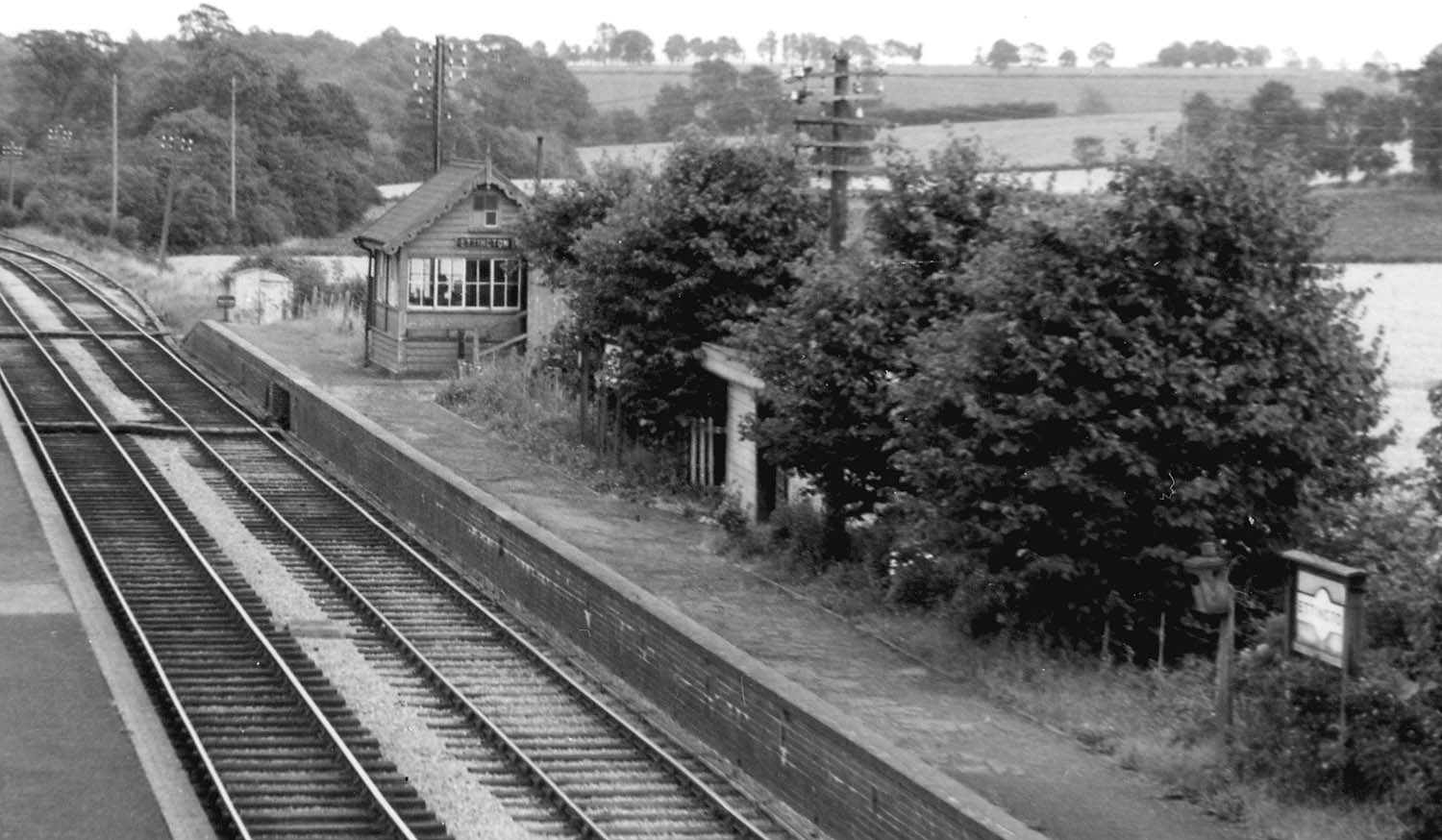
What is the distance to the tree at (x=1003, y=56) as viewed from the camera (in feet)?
265

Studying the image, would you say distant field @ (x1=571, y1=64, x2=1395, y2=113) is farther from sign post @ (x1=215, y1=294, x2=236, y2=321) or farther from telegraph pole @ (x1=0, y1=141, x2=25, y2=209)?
telegraph pole @ (x1=0, y1=141, x2=25, y2=209)

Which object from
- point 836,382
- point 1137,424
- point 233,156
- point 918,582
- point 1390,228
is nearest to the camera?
point 1137,424

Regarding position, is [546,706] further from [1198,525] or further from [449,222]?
[449,222]

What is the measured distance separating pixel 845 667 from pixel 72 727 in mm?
6302

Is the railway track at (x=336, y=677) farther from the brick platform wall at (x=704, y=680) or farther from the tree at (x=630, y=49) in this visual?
the tree at (x=630, y=49)

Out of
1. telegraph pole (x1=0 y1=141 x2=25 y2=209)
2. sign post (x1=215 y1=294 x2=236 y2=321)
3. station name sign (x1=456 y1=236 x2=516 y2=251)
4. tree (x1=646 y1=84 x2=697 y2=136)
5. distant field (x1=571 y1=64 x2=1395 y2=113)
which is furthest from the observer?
tree (x1=646 y1=84 x2=697 y2=136)

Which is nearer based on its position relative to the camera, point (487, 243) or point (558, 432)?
point (558, 432)

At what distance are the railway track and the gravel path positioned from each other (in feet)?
0.08

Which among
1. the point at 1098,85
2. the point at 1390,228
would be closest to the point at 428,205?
the point at 1390,228

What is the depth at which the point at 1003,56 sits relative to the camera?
81.3 m

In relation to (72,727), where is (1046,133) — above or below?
above

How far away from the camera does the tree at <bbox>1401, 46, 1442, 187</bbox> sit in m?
24.3

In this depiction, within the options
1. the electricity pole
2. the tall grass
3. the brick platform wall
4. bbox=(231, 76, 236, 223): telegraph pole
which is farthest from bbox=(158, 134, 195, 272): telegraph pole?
the electricity pole

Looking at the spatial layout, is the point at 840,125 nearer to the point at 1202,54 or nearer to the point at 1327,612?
the point at 1327,612
